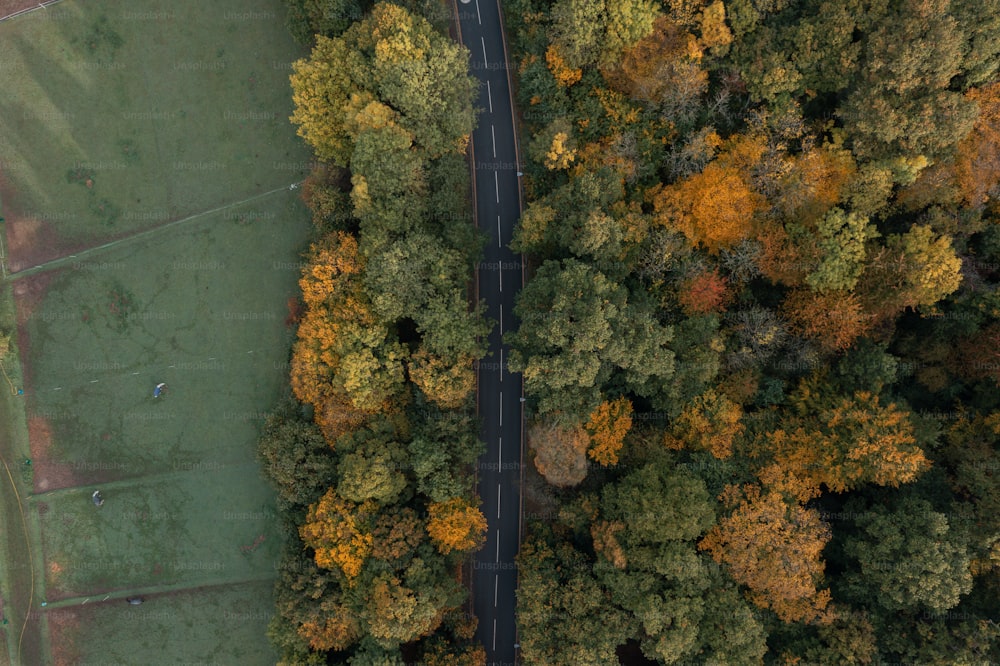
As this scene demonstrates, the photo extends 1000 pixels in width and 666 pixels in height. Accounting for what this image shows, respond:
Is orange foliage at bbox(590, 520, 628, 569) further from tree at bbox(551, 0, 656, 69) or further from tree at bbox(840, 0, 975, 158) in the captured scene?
tree at bbox(551, 0, 656, 69)

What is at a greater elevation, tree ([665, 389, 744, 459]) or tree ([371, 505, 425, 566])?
tree ([665, 389, 744, 459])

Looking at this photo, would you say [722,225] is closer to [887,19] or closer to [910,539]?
[887,19]

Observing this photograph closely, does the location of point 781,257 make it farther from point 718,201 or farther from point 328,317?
point 328,317

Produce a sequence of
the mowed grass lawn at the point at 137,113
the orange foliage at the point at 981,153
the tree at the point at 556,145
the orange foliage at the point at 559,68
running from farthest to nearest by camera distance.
A: the mowed grass lawn at the point at 137,113, the orange foliage at the point at 559,68, the tree at the point at 556,145, the orange foliage at the point at 981,153

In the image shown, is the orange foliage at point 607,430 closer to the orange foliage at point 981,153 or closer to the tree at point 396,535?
the tree at point 396,535

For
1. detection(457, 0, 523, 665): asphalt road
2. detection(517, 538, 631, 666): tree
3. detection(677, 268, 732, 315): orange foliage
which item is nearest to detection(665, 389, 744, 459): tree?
detection(677, 268, 732, 315): orange foliage

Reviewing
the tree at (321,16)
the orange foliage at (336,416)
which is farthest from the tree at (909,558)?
the tree at (321,16)

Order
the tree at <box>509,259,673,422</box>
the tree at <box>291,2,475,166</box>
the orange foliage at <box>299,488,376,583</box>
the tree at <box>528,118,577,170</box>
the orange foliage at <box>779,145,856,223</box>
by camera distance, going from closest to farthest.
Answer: the tree at <box>509,259,673,422</box> < the tree at <box>291,2,475,166</box> < the orange foliage at <box>779,145,856,223</box> < the orange foliage at <box>299,488,376,583</box> < the tree at <box>528,118,577,170</box>
